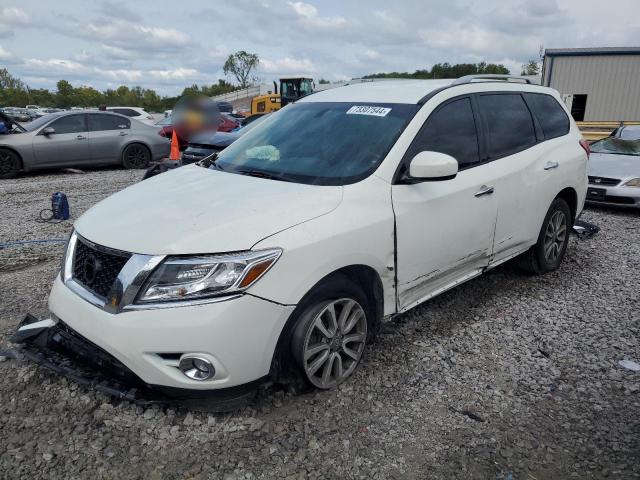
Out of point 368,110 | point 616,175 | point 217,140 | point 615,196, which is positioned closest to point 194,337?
point 368,110

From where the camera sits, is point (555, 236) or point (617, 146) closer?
point (555, 236)

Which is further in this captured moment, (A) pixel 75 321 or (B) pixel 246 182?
(B) pixel 246 182

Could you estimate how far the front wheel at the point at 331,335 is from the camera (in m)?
2.78

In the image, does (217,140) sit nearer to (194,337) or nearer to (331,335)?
(331,335)

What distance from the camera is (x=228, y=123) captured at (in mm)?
17281

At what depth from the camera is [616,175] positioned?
8156 mm

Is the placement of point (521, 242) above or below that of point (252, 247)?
below

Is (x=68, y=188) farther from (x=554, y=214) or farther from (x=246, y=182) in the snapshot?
(x=554, y=214)

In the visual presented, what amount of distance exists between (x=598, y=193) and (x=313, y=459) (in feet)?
24.5

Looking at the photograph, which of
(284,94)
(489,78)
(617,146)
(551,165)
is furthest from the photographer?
(284,94)

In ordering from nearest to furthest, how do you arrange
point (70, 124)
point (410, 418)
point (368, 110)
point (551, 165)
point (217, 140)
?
point (410, 418) < point (368, 110) < point (551, 165) < point (217, 140) < point (70, 124)

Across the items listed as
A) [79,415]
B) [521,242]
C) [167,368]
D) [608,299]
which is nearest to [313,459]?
[167,368]

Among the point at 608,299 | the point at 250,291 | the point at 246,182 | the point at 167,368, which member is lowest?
the point at 608,299

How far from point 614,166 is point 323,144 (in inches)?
274
